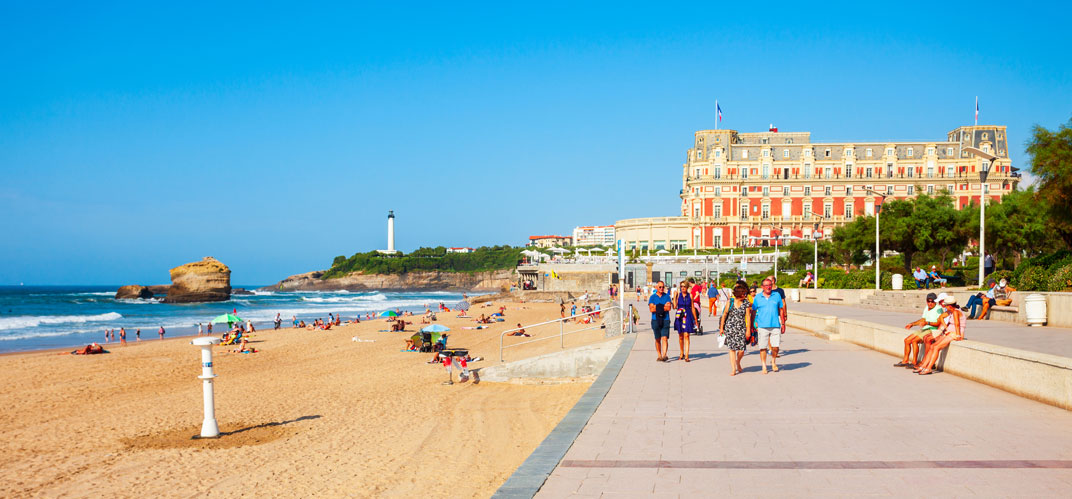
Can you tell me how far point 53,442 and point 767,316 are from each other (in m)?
11.5

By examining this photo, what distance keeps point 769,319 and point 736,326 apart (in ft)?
1.95

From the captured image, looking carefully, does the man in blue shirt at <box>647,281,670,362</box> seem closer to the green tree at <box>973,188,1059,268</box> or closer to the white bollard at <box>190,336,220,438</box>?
the white bollard at <box>190,336,220,438</box>

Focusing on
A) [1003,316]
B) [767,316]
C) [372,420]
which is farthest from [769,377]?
[1003,316]

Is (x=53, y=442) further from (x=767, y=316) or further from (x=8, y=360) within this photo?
(x=8, y=360)

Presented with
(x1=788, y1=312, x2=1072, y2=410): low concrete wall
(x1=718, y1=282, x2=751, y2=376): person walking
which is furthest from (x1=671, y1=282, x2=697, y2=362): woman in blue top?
(x1=788, y1=312, x2=1072, y2=410): low concrete wall

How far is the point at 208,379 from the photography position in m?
9.53

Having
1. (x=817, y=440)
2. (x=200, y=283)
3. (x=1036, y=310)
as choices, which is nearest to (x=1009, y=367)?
(x=817, y=440)

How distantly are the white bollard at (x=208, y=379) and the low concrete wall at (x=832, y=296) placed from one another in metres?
24.7

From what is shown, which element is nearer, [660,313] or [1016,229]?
[660,313]

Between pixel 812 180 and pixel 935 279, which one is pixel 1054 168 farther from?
pixel 812 180

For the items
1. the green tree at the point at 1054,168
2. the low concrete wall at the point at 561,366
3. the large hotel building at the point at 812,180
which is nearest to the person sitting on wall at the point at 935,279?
the green tree at the point at 1054,168

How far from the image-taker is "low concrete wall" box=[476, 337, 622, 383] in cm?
1464

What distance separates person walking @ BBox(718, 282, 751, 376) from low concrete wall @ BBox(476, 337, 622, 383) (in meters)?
3.49

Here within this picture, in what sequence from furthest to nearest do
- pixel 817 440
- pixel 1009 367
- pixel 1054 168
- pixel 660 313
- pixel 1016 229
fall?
pixel 1016 229
pixel 1054 168
pixel 660 313
pixel 1009 367
pixel 817 440
